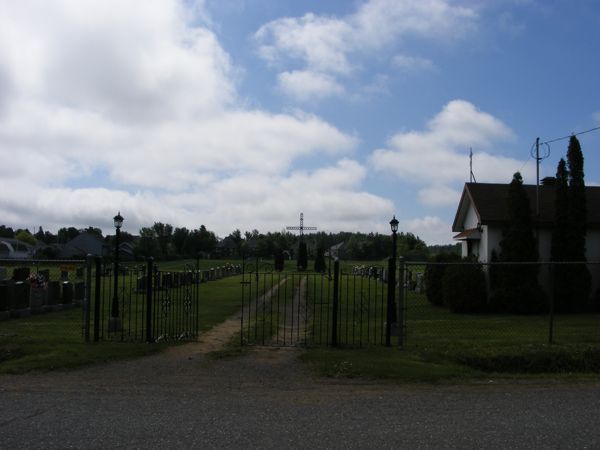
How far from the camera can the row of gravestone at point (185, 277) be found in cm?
2122

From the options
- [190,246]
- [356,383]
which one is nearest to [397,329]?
[356,383]

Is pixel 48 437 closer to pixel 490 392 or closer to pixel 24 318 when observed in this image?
pixel 490 392

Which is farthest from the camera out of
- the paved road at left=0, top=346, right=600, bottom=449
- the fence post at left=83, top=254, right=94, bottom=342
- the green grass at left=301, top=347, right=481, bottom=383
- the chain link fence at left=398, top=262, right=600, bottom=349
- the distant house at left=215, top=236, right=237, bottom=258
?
the distant house at left=215, top=236, right=237, bottom=258

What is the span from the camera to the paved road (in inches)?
215

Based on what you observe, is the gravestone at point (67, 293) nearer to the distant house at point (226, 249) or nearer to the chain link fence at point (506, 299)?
the chain link fence at point (506, 299)

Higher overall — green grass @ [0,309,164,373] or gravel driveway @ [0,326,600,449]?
green grass @ [0,309,164,373]

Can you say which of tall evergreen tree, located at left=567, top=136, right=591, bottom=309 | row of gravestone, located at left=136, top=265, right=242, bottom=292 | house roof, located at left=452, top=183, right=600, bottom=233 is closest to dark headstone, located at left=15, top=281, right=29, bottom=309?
row of gravestone, located at left=136, top=265, right=242, bottom=292

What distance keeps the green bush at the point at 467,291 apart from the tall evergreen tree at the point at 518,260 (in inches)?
20.1

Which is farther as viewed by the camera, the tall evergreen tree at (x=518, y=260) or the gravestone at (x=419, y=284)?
the gravestone at (x=419, y=284)

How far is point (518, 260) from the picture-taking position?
18.7 m

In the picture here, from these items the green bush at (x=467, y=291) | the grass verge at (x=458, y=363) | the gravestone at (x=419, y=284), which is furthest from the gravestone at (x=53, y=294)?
the gravestone at (x=419, y=284)

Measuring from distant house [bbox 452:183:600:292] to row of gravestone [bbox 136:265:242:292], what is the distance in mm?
10685

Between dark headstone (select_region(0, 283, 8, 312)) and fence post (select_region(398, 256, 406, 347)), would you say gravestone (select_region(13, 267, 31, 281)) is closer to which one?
dark headstone (select_region(0, 283, 8, 312))

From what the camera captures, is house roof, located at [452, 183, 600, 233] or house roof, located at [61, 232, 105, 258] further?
house roof, located at [61, 232, 105, 258]
